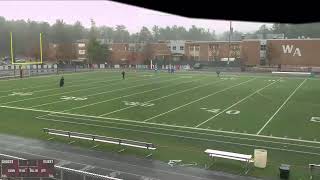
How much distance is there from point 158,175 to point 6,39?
83373mm

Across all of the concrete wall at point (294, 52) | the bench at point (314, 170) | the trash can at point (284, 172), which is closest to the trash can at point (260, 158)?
the trash can at point (284, 172)

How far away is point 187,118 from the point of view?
23.5 meters

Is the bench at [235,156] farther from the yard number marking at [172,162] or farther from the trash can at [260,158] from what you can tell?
the yard number marking at [172,162]

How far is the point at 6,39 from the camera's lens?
8906 cm

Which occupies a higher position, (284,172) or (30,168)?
(30,168)

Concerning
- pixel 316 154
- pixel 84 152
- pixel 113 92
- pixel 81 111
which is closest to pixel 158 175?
pixel 84 152

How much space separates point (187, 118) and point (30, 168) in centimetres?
1206

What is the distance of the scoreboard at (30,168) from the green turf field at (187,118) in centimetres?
413

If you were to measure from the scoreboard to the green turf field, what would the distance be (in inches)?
163

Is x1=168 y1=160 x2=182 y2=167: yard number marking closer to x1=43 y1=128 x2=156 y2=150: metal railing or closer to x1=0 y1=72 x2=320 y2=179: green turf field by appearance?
x1=0 y1=72 x2=320 y2=179: green turf field

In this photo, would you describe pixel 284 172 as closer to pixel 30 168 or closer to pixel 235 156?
pixel 235 156

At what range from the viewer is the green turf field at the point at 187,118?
1664cm

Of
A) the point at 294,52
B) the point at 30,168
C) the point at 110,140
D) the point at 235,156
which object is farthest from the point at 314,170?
the point at 294,52

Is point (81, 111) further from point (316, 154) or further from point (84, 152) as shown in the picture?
point (316, 154)
